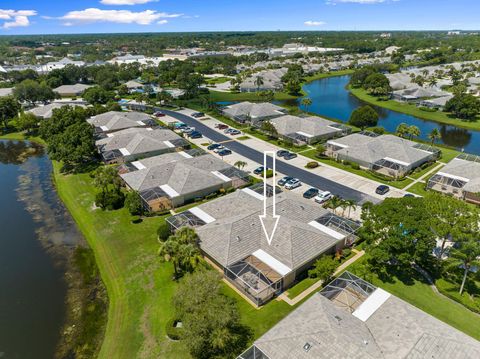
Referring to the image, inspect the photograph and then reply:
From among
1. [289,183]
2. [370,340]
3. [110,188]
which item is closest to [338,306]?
[370,340]

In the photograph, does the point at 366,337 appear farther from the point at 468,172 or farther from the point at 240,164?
the point at 468,172

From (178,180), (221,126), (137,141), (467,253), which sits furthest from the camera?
(221,126)

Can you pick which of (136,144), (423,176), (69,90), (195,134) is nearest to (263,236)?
(423,176)

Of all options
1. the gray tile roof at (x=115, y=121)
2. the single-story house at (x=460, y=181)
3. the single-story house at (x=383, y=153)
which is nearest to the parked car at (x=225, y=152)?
the single-story house at (x=383, y=153)

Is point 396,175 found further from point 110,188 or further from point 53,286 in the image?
point 53,286

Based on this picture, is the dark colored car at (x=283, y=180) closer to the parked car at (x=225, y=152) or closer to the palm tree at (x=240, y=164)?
the palm tree at (x=240, y=164)

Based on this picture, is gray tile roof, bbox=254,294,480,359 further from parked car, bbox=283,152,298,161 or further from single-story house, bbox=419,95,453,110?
single-story house, bbox=419,95,453,110
